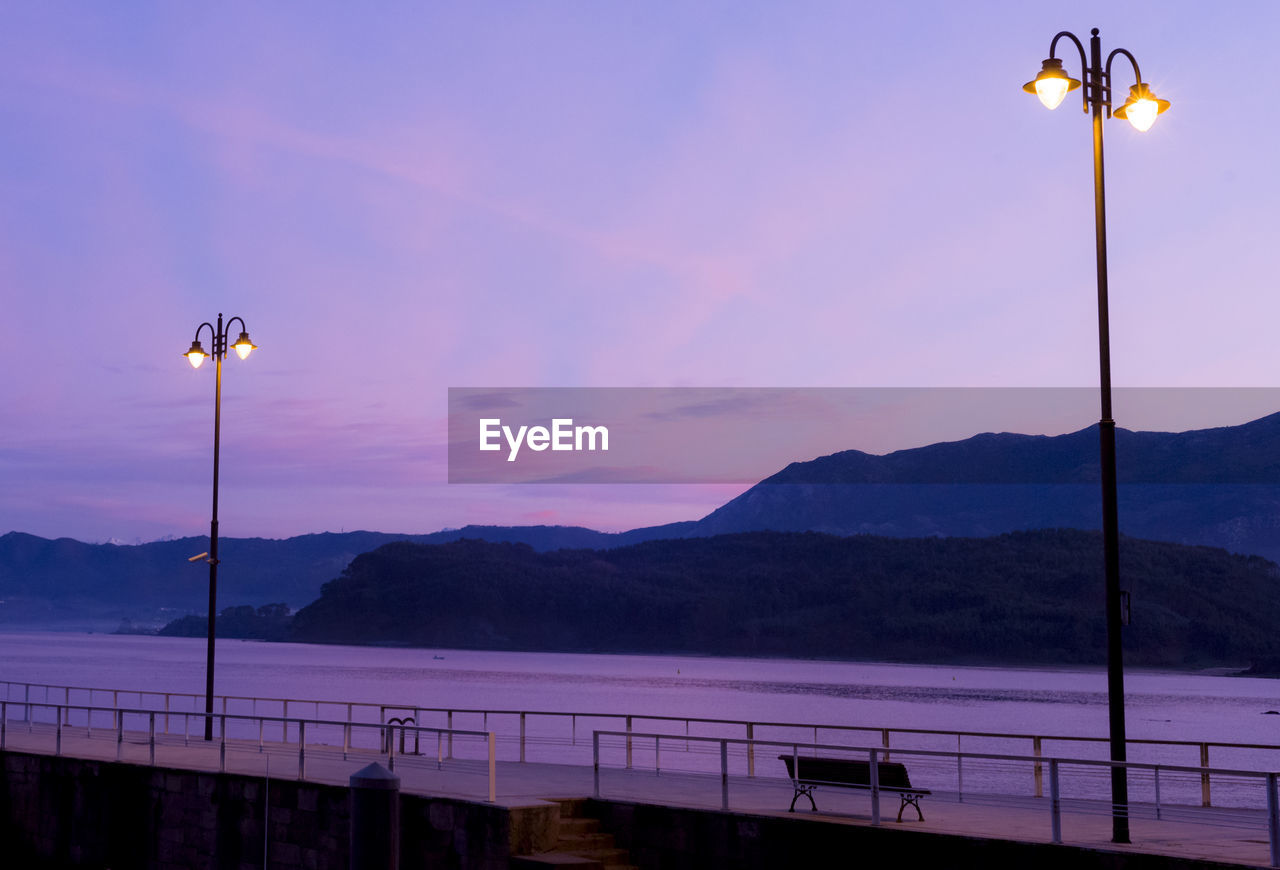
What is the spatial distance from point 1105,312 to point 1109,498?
197cm

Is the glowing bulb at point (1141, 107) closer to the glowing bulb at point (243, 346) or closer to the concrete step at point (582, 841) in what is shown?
the concrete step at point (582, 841)

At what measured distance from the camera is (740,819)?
1673 cm

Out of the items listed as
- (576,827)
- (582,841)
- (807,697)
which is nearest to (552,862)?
(582,841)

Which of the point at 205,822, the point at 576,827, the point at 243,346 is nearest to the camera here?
the point at 576,827

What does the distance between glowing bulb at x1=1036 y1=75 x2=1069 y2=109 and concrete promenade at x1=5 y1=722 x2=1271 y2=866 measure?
24.1 ft

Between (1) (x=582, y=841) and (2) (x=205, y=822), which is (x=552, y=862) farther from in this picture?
(2) (x=205, y=822)

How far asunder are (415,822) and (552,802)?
6.10 feet

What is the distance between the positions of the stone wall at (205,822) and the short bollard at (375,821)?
4.91 meters

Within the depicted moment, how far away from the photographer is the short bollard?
12.4m

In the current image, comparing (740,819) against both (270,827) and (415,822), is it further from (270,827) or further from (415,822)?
(270,827)

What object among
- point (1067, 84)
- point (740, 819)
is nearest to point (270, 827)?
point (740, 819)

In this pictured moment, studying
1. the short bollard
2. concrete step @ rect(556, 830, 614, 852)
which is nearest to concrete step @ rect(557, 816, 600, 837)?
concrete step @ rect(556, 830, 614, 852)

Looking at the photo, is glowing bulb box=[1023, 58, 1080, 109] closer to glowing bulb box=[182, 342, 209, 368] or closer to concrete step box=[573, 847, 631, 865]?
concrete step box=[573, 847, 631, 865]

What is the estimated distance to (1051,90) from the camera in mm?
14570
